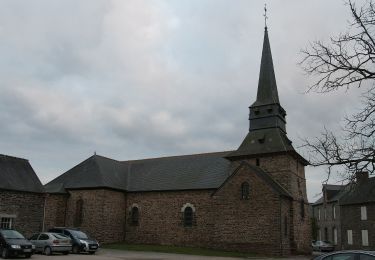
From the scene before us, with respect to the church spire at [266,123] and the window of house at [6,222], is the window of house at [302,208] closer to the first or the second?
the church spire at [266,123]

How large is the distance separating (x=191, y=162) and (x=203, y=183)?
3990 mm

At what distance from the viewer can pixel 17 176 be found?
2977 cm

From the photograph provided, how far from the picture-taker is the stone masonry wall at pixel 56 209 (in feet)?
109

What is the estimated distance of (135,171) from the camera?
38.0 metres

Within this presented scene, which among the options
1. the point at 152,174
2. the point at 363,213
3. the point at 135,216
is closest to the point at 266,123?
the point at 152,174

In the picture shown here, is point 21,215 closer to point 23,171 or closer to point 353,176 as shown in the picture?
point 23,171

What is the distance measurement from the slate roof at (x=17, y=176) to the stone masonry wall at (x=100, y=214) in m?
3.79

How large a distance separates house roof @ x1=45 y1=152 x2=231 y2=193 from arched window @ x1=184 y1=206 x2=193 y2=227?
5.50 feet

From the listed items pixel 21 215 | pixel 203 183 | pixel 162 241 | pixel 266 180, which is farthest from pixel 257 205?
pixel 21 215

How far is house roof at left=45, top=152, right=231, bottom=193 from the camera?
1299 inches

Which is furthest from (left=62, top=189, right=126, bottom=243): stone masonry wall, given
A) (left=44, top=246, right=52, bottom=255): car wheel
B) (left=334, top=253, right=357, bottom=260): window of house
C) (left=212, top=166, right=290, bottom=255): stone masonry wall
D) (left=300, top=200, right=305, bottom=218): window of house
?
(left=334, top=253, right=357, bottom=260): window of house

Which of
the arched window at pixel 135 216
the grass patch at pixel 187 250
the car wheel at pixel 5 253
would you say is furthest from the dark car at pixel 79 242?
the arched window at pixel 135 216

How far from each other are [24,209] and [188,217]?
465 inches

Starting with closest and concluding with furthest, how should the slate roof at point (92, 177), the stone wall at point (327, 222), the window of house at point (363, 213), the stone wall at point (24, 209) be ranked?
the stone wall at point (24, 209) → the slate roof at point (92, 177) → the window of house at point (363, 213) → the stone wall at point (327, 222)
